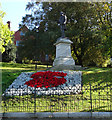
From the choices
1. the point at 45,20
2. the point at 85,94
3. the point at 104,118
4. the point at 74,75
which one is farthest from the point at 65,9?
the point at 104,118

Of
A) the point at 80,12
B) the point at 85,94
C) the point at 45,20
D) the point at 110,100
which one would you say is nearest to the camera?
the point at 110,100

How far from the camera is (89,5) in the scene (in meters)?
25.2

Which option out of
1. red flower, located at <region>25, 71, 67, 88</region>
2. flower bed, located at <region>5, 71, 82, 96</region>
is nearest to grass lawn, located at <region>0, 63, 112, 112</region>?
flower bed, located at <region>5, 71, 82, 96</region>

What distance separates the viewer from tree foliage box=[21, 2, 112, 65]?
24156mm

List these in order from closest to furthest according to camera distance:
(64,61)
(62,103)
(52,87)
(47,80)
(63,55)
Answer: (62,103) < (52,87) < (47,80) < (64,61) < (63,55)

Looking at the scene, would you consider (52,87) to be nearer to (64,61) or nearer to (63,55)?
(64,61)

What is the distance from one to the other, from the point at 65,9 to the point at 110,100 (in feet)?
65.1

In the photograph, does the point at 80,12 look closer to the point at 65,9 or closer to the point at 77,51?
the point at 65,9

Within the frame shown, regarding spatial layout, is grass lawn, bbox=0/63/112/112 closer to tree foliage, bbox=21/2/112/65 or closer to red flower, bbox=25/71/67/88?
red flower, bbox=25/71/67/88

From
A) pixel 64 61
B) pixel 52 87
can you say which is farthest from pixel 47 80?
pixel 64 61

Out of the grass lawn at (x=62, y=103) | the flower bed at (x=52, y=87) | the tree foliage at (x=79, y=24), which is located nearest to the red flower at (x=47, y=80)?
the flower bed at (x=52, y=87)

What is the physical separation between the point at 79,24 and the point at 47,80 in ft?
51.1

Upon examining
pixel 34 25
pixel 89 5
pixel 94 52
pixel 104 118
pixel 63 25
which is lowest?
pixel 104 118

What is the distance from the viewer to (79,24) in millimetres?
24453
